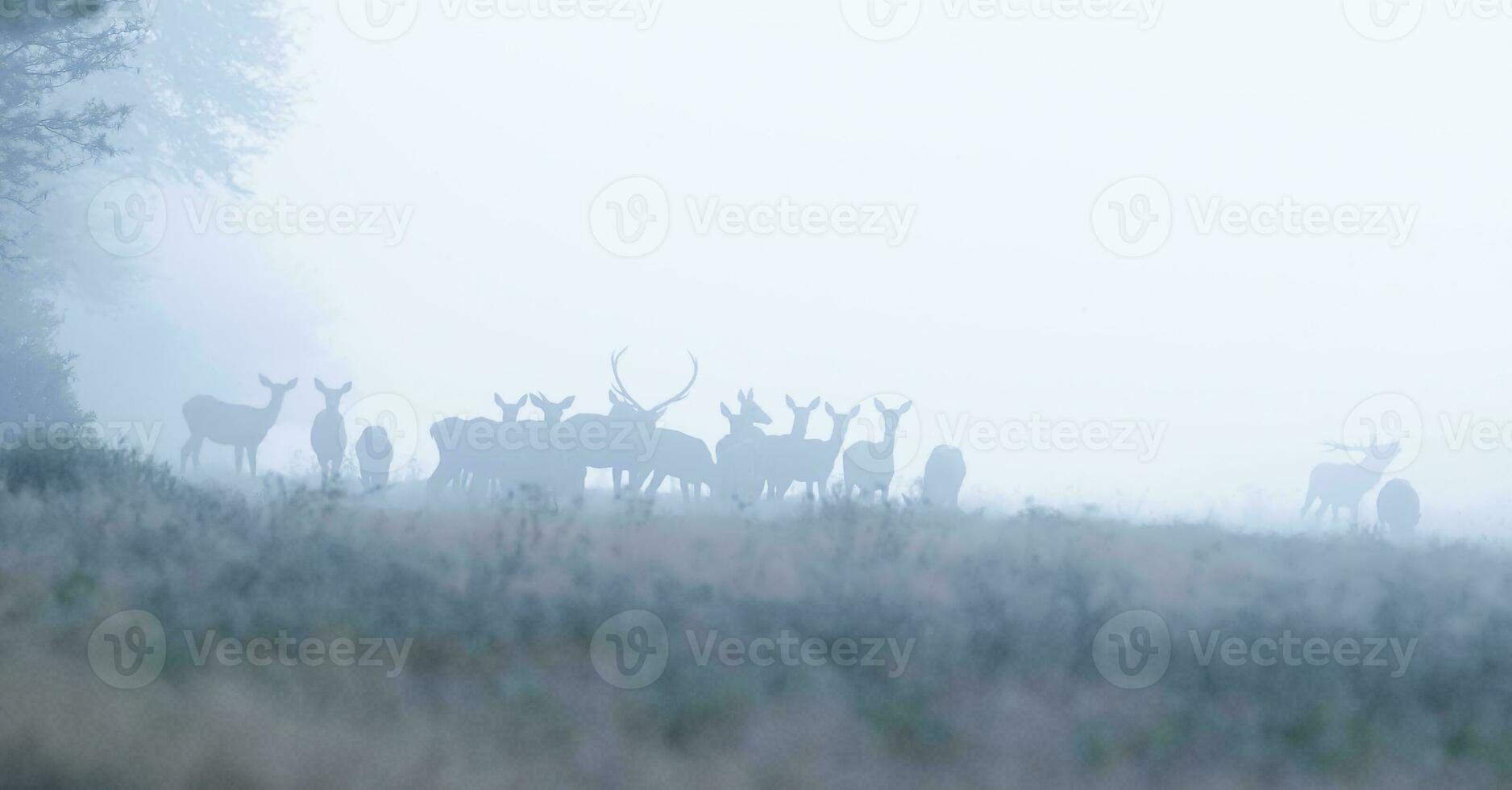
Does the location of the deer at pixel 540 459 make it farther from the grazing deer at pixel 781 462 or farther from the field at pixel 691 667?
the field at pixel 691 667

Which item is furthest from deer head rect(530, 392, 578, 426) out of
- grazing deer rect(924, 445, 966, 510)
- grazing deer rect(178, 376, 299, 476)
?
grazing deer rect(924, 445, 966, 510)

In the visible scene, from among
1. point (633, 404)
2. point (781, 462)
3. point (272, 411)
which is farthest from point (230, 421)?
point (781, 462)

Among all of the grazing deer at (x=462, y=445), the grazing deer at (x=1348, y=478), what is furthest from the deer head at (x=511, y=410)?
the grazing deer at (x=1348, y=478)

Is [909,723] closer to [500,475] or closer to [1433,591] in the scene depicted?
[1433,591]

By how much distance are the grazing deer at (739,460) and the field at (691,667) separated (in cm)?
692

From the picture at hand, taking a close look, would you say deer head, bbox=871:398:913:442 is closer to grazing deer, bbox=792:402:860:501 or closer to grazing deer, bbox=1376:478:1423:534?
grazing deer, bbox=792:402:860:501

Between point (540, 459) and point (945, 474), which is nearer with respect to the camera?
point (540, 459)

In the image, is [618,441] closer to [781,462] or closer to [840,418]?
[781,462]

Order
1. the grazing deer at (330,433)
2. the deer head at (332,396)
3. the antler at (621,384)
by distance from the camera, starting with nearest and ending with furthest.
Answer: the deer head at (332,396) < the grazing deer at (330,433) < the antler at (621,384)

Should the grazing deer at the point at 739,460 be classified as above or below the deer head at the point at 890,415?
below

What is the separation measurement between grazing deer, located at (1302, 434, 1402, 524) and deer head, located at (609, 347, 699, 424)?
408 inches

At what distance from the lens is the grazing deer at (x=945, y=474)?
19656 millimetres

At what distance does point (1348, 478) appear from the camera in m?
22.4

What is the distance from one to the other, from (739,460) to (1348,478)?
34.9 feet
